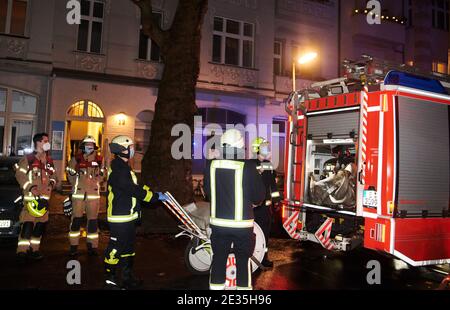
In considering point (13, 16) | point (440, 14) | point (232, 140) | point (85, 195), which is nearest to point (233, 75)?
point (13, 16)

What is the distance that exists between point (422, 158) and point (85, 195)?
16.9ft

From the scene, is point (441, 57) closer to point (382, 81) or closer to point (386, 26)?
point (386, 26)

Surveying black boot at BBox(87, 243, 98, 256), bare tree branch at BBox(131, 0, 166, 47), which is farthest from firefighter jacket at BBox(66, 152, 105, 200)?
bare tree branch at BBox(131, 0, 166, 47)

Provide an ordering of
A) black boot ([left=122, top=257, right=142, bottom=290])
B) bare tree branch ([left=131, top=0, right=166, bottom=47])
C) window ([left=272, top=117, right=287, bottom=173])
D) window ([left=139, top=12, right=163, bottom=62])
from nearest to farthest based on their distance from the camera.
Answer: black boot ([left=122, top=257, right=142, bottom=290]), bare tree branch ([left=131, top=0, right=166, bottom=47]), window ([left=139, top=12, right=163, bottom=62]), window ([left=272, top=117, right=287, bottom=173])

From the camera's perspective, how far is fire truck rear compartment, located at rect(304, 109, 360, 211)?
577 centimetres

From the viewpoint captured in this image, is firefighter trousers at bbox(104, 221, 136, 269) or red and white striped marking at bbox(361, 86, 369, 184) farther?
red and white striped marking at bbox(361, 86, 369, 184)

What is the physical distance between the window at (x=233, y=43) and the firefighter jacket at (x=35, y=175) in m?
11.3

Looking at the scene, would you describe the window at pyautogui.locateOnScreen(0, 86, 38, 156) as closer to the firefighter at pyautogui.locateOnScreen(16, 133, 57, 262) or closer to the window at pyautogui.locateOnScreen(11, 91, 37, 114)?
the window at pyautogui.locateOnScreen(11, 91, 37, 114)

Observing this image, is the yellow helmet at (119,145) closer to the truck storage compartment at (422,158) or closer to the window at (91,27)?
the truck storage compartment at (422,158)

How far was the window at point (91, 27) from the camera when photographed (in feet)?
46.4

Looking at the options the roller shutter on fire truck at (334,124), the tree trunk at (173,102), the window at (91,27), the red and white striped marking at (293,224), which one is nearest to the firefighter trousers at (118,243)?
the red and white striped marking at (293,224)

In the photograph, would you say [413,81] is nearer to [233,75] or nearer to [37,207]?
[37,207]

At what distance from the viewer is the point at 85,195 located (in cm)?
626
